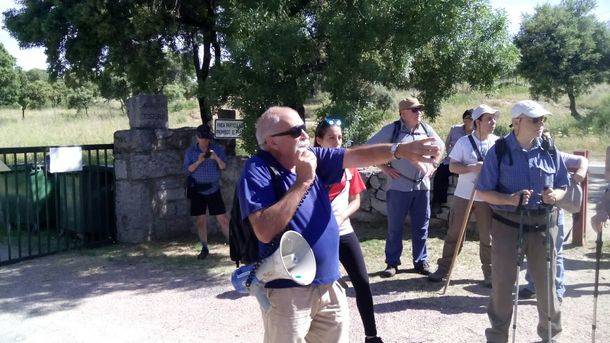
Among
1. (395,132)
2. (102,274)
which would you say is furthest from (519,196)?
(102,274)

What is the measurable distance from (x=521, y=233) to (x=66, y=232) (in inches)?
251

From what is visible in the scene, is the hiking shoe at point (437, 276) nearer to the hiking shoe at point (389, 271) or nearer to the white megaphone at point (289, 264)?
the hiking shoe at point (389, 271)

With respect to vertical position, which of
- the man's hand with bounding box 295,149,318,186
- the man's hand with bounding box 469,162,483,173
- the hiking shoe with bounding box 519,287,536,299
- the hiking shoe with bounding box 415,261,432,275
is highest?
the man's hand with bounding box 295,149,318,186

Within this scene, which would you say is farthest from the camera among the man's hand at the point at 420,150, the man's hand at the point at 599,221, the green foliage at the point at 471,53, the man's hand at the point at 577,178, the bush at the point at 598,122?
the bush at the point at 598,122

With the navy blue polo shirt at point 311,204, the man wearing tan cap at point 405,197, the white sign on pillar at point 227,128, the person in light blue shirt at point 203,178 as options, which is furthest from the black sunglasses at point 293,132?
the white sign on pillar at point 227,128

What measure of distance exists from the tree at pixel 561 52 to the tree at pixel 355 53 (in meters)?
22.1

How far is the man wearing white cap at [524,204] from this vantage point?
3977 mm

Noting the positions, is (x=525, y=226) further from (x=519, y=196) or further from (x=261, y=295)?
(x=261, y=295)

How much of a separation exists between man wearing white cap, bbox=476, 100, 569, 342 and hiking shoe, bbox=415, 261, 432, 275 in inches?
84.4

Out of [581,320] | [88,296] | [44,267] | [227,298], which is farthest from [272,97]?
[581,320]

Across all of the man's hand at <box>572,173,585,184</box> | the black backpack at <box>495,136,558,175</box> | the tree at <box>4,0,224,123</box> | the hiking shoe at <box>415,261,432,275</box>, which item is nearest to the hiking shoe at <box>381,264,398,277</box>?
the hiking shoe at <box>415,261,432,275</box>

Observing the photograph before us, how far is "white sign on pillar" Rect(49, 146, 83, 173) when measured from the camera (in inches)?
300

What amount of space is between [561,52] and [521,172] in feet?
84.3

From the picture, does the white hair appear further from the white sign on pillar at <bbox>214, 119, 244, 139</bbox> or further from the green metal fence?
the green metal fence
